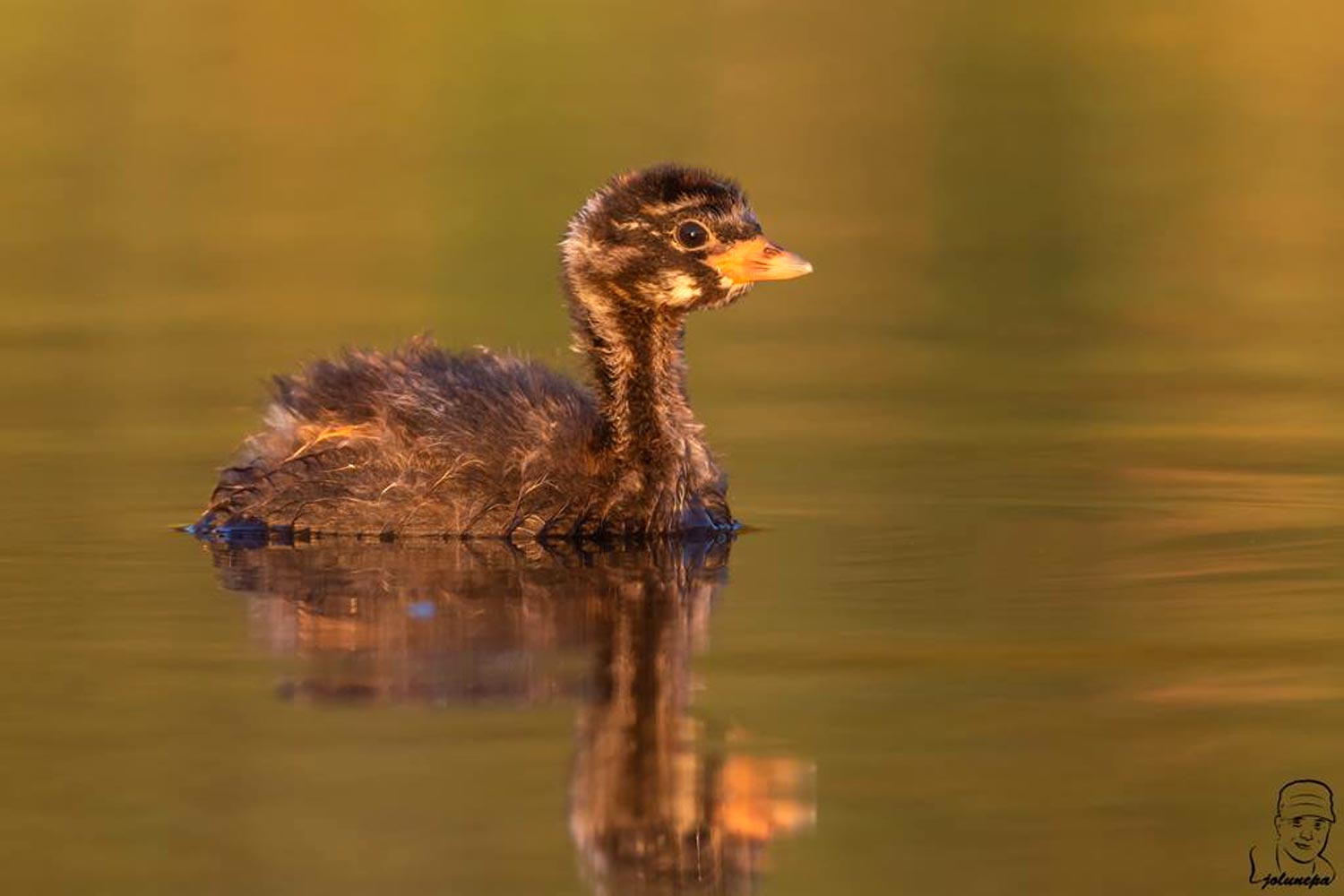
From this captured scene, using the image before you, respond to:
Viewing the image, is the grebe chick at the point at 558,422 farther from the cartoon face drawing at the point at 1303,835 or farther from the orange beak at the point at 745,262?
the cartoon face drawing at the point at 1303,835

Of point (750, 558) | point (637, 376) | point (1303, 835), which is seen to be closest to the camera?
point (1303, 835)

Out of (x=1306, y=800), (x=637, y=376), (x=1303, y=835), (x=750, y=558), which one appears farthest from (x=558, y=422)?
(x=1303, y=835)

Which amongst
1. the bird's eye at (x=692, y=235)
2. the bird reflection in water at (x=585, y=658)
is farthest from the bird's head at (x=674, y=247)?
the bird reflection in water at (x=585, y=658)

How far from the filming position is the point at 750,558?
13.4 meters

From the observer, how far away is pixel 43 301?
22859 millimetres

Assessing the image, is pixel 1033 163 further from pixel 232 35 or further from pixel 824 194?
pixel 232 35

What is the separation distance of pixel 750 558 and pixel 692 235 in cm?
166

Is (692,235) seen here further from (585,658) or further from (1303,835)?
(1303,835)

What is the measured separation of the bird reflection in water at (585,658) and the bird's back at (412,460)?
17cm

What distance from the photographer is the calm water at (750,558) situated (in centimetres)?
893

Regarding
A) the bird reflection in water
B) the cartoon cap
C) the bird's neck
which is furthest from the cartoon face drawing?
the bird's neck

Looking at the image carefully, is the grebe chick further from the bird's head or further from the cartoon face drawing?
the cartoon face drawing

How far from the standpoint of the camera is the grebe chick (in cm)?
1369

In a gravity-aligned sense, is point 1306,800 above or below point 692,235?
below
